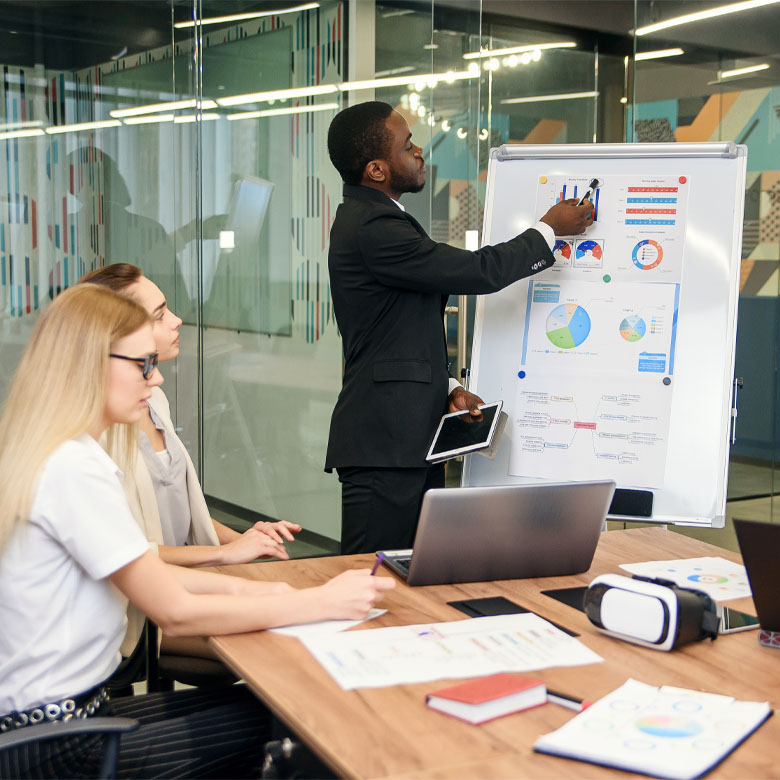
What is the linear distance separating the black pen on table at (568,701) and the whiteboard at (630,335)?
148 cm

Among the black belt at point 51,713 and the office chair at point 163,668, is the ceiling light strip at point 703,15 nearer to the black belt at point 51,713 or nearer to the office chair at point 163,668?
the office chair at point 163,668

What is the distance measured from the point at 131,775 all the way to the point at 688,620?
93 cm

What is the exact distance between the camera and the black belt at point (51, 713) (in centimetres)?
156

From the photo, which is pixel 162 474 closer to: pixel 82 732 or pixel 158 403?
pixel 158 403

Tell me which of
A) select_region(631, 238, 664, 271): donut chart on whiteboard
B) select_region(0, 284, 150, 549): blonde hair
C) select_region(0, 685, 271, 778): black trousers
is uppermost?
select_region(631, 238, 664, 271): donut chart on whiteboard

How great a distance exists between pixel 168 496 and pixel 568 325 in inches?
49.2

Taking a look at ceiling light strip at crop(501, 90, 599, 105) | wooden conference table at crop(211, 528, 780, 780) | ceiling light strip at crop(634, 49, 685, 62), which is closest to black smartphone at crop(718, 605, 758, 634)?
wooden conference table at crop(211, 528, 780, 780)

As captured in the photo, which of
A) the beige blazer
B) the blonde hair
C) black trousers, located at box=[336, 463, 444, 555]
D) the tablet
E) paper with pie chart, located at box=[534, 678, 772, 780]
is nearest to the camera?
paper with pie chart, located at box=[534, 678, 772, 780]

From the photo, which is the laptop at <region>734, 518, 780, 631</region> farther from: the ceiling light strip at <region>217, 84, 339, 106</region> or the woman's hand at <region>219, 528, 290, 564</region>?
the ceiling light strip at <region>217, 84, 339, 106</region>

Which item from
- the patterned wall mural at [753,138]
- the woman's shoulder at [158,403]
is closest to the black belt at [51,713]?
the woman's shoulder at [158,403]

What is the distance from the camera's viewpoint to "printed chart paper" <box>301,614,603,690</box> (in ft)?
4.91

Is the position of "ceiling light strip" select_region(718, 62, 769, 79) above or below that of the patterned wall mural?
above

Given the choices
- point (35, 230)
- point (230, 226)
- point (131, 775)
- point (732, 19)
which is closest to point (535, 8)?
point (732, 19)

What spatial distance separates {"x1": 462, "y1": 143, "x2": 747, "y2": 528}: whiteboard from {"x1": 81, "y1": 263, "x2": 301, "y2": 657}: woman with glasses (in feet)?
2.87
